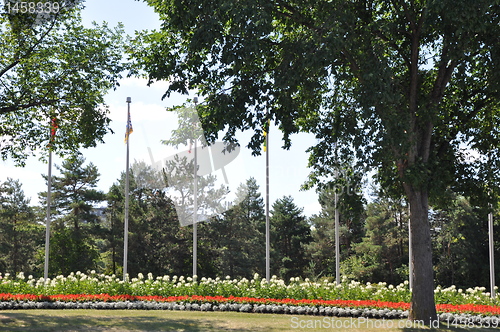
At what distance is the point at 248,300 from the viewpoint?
49.0ft

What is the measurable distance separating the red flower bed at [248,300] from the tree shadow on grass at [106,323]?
272cm

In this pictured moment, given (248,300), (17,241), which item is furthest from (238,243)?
(248,300)

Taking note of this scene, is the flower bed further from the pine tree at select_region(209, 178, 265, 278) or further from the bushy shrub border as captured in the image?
the pine tree at select_region(209, 178, 265, 278)

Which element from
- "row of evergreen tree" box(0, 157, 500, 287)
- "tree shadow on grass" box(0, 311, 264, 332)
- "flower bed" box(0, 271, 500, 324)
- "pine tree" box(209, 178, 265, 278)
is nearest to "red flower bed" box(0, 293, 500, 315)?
"flower bed" box(0, 271, 500, 324)

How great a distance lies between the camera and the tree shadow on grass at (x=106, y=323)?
10.6 m

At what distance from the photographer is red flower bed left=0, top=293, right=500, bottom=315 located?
1317cm

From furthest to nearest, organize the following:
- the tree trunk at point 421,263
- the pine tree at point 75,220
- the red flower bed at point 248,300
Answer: the pine tree at point 75,220
the red flower bed at point 248,300
the tree trunk at point 421,263

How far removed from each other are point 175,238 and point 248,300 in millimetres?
26351

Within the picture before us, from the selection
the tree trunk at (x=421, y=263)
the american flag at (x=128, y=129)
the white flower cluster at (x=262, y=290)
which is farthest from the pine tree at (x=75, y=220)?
the tree trunk at (x=421, y=263)

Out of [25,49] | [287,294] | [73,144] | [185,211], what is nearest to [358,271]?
[185,211]

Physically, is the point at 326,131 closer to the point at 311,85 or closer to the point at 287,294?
the point at 311,85

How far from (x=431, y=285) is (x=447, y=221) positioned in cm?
3390

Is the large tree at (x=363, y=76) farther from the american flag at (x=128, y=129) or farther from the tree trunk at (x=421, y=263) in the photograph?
the american flag at (x=128, y=129)

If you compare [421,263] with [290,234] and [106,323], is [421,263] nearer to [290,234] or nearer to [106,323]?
[106,323]
